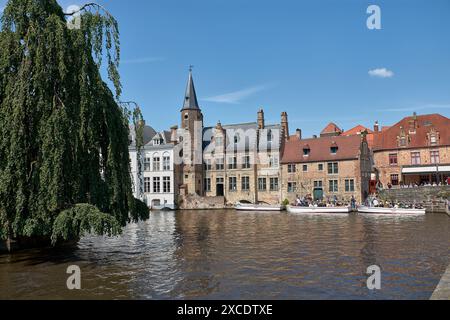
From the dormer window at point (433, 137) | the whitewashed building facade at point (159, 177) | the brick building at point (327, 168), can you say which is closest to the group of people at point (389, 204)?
the brick building at point (327, 168)

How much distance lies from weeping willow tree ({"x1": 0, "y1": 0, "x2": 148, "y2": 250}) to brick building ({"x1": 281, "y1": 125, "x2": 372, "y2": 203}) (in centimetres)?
3576

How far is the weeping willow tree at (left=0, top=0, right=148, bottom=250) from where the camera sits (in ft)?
47.4

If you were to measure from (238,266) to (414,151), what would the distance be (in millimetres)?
39808

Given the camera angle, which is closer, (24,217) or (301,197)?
(24,217)

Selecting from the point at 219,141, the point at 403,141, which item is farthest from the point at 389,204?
the point at 219,141

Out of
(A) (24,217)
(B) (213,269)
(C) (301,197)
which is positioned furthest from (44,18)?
(C) (301,197)

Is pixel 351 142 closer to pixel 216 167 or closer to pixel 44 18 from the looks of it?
pixel 216 167

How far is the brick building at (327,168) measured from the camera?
46781 mm

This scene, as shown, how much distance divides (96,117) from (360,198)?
36.7 m

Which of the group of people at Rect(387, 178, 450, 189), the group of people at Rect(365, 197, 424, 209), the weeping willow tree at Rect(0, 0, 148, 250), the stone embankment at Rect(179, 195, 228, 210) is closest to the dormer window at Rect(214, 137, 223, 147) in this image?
the stone embankment at Rect(179, 195, 228, 210)

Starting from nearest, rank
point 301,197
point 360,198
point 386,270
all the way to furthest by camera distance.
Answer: point 386,270 < point 360,198 < point 301,197

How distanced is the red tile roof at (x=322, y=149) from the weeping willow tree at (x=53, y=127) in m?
36.0

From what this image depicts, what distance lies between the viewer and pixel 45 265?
598 inches
